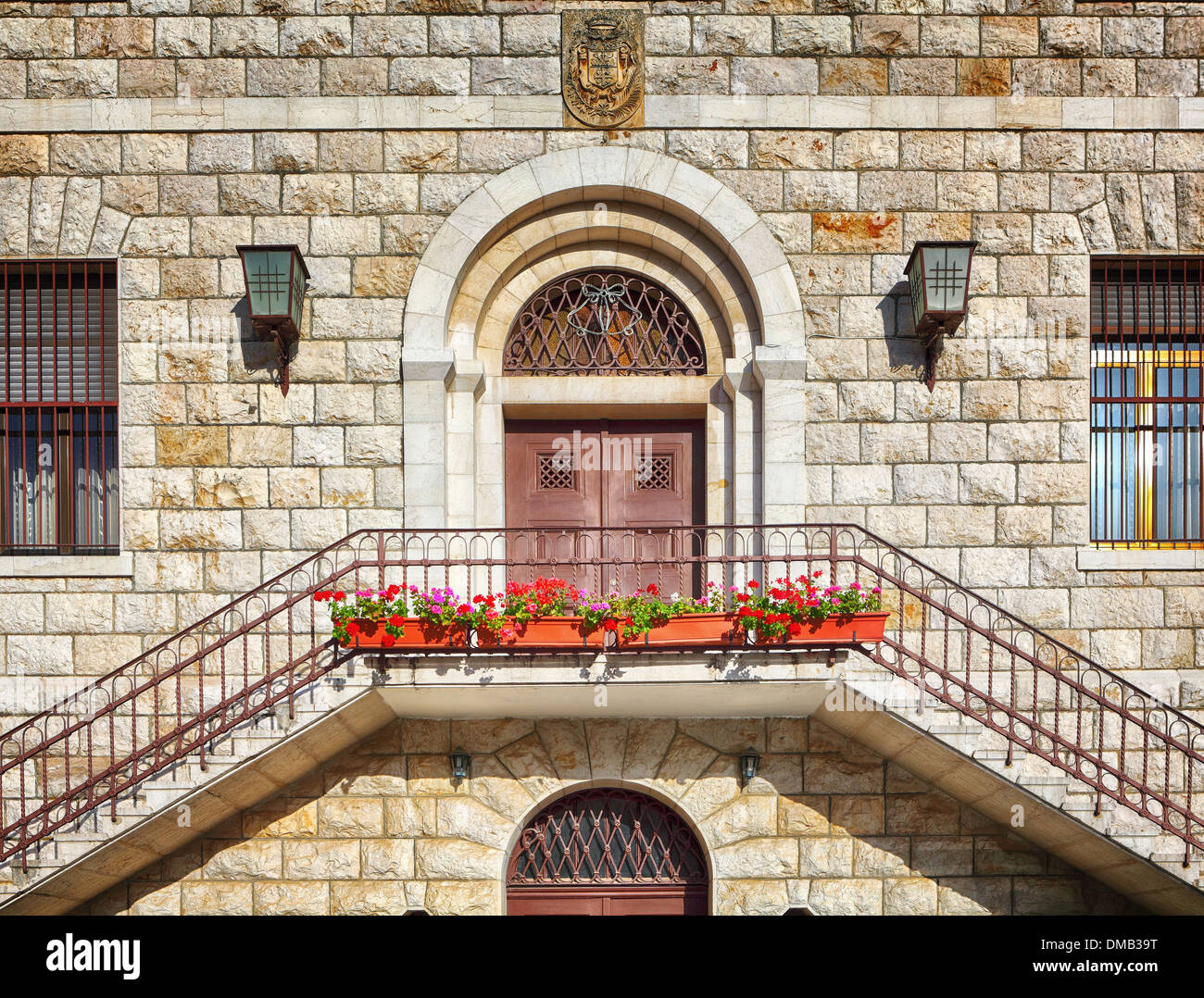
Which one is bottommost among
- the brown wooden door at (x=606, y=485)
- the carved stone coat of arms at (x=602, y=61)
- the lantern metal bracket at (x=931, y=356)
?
the brown wooden door at (x=606, y=485)

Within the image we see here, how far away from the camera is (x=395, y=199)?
9078 mm

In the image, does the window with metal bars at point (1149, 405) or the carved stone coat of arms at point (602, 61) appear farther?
the window with metal bars at point (1149, 405)

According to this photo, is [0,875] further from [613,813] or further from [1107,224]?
[1107,224]

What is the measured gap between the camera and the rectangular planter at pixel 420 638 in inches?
305

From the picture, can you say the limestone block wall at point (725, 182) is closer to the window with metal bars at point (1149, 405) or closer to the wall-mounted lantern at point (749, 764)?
the window with metal bars at point (1149, 405)

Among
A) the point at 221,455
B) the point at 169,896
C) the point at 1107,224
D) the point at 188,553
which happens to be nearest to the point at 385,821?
the point at 169,896

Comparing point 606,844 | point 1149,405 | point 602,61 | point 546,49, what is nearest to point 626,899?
point 606,844

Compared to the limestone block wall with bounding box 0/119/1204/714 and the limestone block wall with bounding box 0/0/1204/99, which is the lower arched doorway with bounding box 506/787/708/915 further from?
the limestone block wall with bounding box 0/0/1204/99

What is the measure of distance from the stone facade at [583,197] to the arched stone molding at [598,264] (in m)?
0.06

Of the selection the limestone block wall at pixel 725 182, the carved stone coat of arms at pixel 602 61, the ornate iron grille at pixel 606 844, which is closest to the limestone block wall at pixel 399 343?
the limestone block wall at pixel 725 182

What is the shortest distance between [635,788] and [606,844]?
54 cm

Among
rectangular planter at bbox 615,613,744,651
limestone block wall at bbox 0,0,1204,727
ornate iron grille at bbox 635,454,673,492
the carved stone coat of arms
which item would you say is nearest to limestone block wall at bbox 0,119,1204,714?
limestone block wall at bbox 0,0,1204,727

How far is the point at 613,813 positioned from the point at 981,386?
4.61m

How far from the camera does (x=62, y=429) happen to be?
30.4ft
